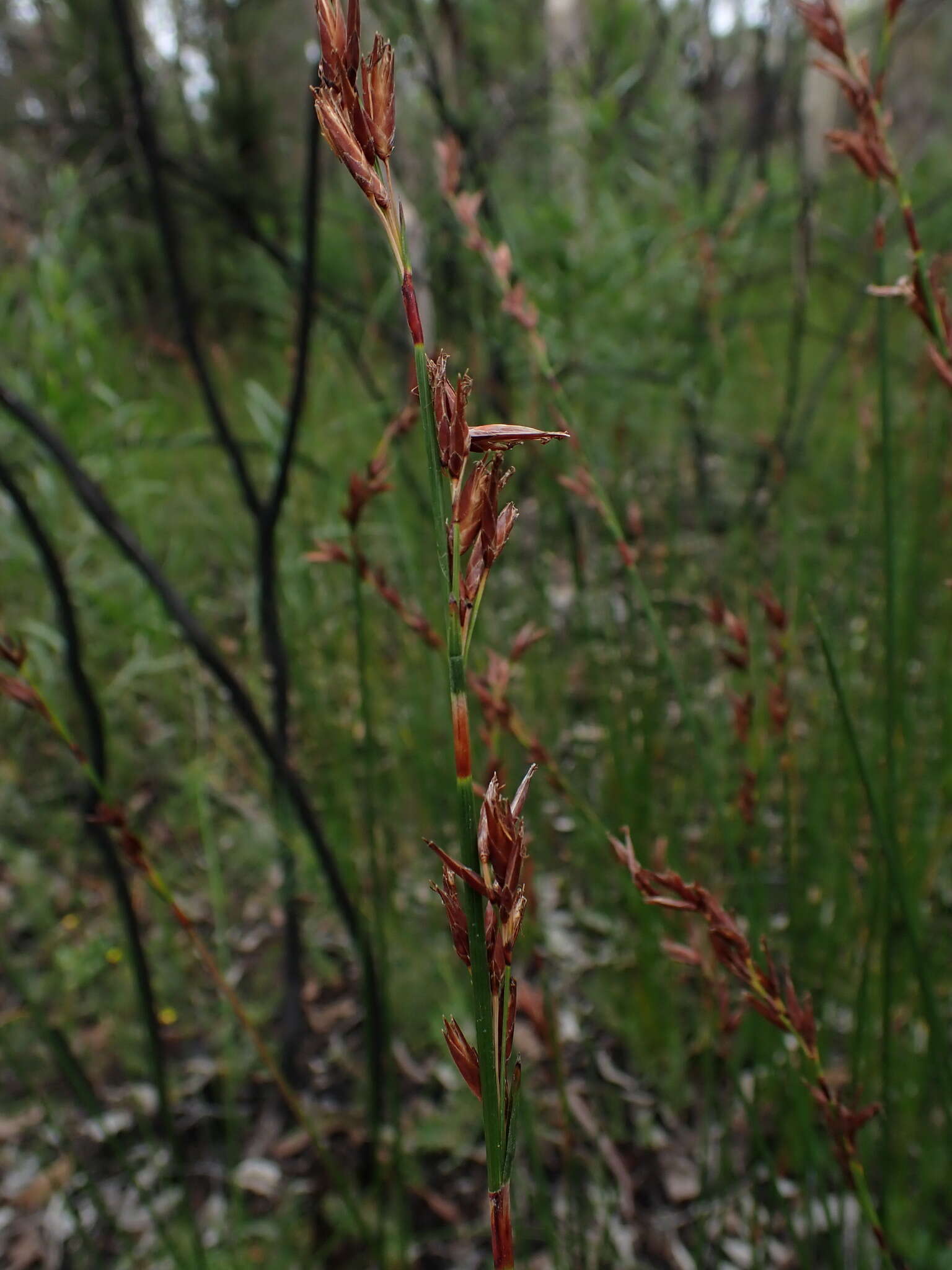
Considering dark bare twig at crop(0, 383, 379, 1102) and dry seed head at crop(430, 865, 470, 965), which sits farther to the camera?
dark bare twig at crop(0, 383, 379, 1102)

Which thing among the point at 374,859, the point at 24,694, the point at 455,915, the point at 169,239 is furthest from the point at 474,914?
the point at 169,239

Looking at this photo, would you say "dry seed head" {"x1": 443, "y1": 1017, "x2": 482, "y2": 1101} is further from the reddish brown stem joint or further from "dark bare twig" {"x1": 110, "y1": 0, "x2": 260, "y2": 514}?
"dark bare twig" {"x1": 110, "y1": 0, "x2": 260, "y2": 514}

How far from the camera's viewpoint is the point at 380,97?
0.30 meters

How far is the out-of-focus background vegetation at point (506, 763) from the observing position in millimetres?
1078

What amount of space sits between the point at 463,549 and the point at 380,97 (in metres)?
0.14

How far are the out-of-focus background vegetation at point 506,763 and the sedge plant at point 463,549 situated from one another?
0.84 feet

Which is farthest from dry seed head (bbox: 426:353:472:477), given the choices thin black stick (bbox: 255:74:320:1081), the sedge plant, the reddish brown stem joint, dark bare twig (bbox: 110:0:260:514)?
dark bare twig (bbox: 110:0:260:514)

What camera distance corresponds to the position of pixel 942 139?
286 inches

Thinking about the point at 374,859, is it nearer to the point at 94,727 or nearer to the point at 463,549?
the point at 94,727

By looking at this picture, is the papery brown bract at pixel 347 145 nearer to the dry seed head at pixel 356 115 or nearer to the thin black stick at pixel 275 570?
the dry seed head at pixel 356 115

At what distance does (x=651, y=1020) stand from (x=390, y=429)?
1.00 metres

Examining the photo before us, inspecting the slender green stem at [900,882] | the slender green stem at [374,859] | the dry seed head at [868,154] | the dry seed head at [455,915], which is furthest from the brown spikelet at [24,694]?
the dry seed head at [868,154]

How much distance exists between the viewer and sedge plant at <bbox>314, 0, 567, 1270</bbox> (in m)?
0.30

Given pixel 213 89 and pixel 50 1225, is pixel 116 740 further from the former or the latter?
pixel 213 89
